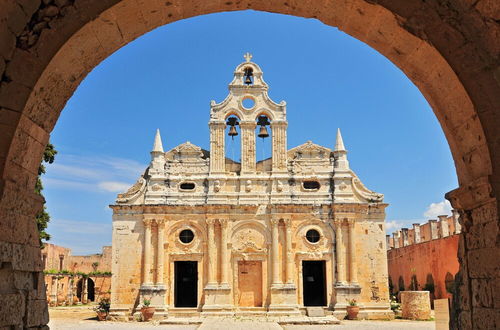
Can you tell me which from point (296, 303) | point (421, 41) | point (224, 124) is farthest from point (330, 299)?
point (421, 41)

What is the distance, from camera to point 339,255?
26.3 m

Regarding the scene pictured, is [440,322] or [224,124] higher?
[224,124]

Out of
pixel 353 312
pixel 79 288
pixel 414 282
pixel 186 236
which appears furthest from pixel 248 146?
pixel 79 288

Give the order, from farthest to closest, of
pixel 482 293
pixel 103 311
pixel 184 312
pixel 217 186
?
1. pixel 217 186
2. pixel 103 311
3. pixel 184 312
4. pixel 482 293

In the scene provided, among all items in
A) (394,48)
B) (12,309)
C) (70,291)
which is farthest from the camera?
(70,291)

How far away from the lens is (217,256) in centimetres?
2644

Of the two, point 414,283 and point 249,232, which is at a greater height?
point 249,232

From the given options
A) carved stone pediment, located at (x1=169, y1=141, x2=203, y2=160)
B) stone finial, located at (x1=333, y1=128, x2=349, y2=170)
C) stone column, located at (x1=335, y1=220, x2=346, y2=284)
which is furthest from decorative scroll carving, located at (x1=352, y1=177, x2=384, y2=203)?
carved stone pediment, located at (x1=169, y1=141, x2=203, y2=160)

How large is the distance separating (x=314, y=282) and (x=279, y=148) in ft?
24.0

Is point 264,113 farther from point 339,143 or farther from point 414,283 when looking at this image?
point 414,283

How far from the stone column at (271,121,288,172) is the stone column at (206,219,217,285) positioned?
4.48 metres

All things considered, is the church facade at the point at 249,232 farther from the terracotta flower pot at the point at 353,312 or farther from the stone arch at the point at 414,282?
the stone arch at the point at 414,282

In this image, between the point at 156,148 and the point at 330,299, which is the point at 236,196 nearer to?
the point at 156,148

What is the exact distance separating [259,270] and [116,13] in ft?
74.9
